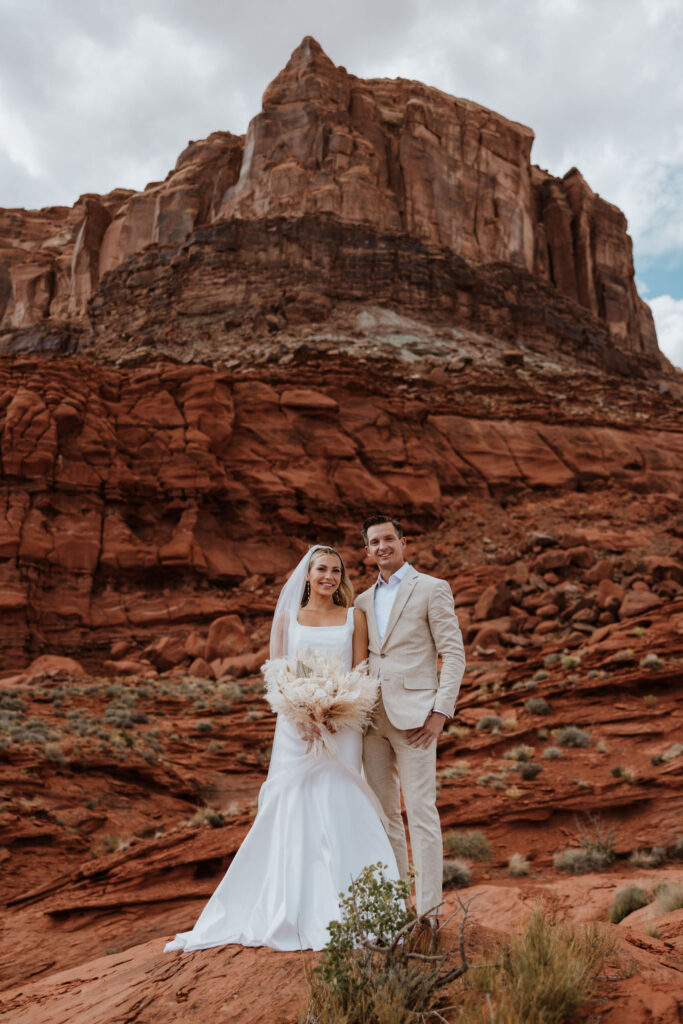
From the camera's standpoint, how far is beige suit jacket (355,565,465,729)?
4.13 meters

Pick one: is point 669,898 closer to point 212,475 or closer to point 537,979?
point 537,979

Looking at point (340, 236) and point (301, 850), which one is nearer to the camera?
point (301, 850)

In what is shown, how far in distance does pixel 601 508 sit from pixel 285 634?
87.1ft

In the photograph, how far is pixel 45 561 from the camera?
24.2 metres

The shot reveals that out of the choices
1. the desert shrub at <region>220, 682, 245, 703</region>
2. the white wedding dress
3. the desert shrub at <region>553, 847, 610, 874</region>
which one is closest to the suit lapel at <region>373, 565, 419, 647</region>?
the white wedding dress

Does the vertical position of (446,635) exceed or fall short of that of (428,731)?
it exceeds it

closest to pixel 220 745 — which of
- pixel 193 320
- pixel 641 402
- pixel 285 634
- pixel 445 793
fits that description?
pixel 445 793

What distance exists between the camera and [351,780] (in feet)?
13.8

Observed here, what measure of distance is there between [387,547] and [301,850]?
1862mm

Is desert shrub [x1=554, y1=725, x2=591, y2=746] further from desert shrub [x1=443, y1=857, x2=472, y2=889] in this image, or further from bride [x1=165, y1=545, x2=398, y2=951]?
bride [x1=165, y1=545, x2=398, y2=951]

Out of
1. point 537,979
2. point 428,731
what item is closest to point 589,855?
point 428,731

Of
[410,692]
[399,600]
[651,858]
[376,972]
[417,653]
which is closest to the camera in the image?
[376,972]

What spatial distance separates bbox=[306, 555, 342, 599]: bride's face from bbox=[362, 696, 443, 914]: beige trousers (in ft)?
2.54

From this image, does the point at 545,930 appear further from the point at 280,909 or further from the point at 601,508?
the point at 601,508
